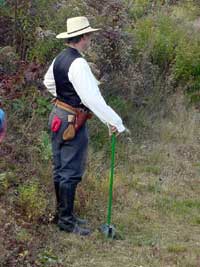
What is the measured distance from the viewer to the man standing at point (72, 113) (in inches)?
235

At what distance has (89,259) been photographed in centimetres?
598

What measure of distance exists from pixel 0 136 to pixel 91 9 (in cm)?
556

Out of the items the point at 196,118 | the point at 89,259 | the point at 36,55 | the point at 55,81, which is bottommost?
the point at 196,118

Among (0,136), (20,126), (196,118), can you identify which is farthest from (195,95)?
(0,136)

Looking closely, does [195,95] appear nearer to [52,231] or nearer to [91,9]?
[91,9]

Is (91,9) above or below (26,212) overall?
above

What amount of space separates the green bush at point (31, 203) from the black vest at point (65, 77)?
942 mm

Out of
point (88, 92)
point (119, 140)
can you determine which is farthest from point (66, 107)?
point (119, 140)

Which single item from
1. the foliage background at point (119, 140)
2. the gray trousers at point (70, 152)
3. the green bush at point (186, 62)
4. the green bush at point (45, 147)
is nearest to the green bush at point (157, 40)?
the foliage background at point (119, 140)

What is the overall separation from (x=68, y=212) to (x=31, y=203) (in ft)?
1.25

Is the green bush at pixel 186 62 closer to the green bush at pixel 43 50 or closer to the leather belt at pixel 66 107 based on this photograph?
the green bush at pixel 43 50

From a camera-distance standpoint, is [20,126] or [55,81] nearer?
[55,81]

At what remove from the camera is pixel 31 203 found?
20.7ft

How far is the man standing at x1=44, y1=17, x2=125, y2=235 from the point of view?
5957 mm
